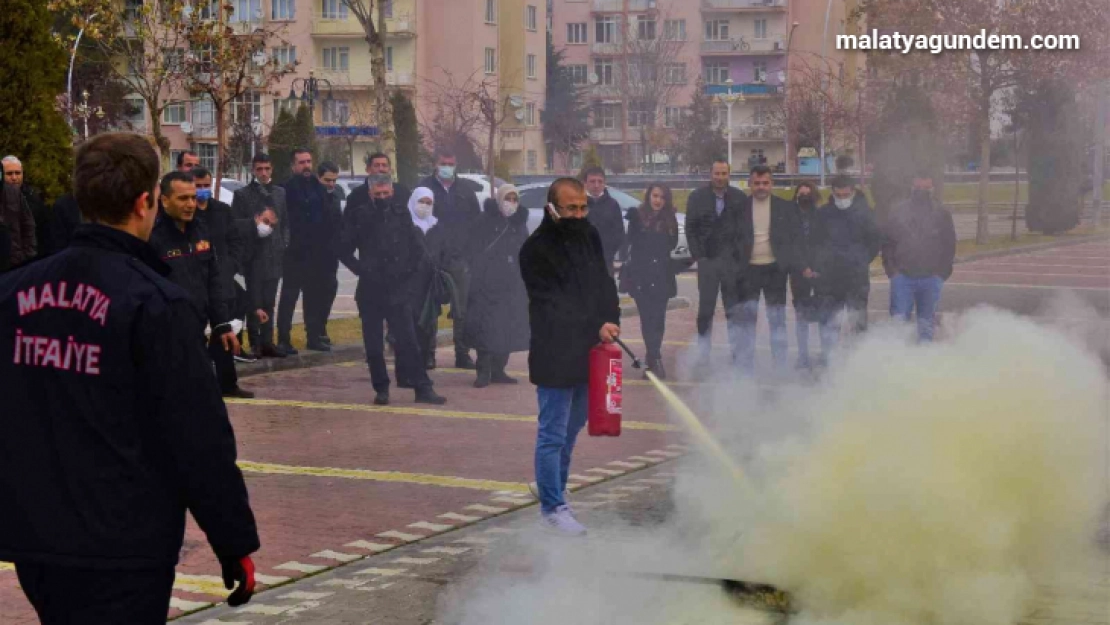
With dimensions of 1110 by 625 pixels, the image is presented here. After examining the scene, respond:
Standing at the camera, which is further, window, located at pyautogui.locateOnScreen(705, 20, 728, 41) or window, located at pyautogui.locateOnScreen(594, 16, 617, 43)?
window, located at pyautogui.locateOnScreen(705, 20, 728, 41)

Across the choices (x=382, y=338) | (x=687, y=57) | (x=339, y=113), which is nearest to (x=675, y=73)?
(x=687, y=57)

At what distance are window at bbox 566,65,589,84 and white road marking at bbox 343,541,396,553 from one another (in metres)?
68.0

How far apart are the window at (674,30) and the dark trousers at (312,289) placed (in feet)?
143

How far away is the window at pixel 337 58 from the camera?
7425 centimetres

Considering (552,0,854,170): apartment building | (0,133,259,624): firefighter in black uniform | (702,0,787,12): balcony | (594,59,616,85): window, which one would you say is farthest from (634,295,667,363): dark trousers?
(702,0,787,12): balcony

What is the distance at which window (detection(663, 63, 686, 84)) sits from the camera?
201 feet

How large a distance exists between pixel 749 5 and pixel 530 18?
50.6 feet

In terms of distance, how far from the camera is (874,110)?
97.8 ft

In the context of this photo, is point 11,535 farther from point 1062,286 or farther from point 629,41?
point 629,41

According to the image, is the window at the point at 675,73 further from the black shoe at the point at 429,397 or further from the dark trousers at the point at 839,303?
the black shoe at the point at 429,397

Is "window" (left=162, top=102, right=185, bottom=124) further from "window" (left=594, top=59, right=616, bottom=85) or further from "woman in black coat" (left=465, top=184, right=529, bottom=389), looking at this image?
"woman in black coat" (left=465, top=184, right=529, bottom=389)

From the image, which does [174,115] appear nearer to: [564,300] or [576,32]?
[576,32]

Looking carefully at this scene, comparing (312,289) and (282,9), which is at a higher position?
(282,9)

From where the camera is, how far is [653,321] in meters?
14.7
